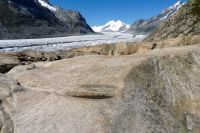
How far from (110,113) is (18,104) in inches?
76.8

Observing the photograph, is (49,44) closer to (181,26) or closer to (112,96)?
(181,26)

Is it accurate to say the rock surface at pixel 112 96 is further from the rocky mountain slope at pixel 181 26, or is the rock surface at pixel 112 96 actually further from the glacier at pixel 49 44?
the glacier at pixel 49 44

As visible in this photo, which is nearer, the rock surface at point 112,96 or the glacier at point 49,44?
the rock surface at point 112,96

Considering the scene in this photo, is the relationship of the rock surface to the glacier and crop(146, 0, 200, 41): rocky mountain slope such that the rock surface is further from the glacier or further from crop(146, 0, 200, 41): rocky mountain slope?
the glacier

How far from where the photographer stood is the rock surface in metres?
7.81

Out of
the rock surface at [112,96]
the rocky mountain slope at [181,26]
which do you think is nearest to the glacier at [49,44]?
the rocky mountain slope at [181,26]

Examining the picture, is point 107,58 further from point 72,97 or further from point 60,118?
point 60,118

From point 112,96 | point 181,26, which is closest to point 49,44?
point 181,26

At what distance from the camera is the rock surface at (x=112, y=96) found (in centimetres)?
781

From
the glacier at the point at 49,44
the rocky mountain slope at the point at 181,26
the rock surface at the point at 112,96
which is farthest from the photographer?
the glacier at the point at 49,44

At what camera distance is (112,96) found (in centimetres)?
838

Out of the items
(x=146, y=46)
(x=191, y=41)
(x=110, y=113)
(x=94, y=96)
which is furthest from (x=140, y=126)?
(x=146, y=46)

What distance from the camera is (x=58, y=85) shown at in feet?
29.3

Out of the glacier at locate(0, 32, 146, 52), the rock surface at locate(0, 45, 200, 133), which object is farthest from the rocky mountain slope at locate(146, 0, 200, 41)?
the glacier at locate(0, 32, 146, 52)
